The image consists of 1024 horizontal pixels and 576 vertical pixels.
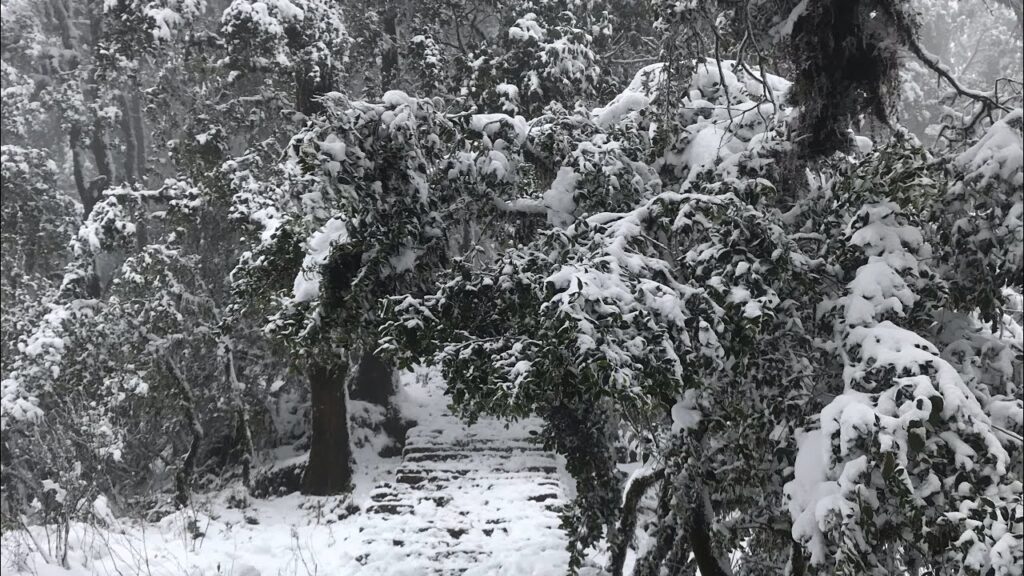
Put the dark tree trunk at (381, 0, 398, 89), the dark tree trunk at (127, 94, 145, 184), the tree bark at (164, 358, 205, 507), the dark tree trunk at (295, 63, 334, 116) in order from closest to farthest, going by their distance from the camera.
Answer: the tree bark at (164, 358, 205, 507) → the dark tree trunk at (295, 63, 334, 116) → the dark tree trunk at (381, 0, 398, 89) → the dark tree trunk at (127, 94, 145, 184)

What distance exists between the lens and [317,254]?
5.08m

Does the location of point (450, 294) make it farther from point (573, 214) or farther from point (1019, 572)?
point (1019, 572)

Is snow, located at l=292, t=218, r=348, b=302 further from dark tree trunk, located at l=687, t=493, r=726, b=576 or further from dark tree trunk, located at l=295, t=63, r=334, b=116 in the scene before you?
dark tree trunk, located at l=295, t=63, r=334, b=116

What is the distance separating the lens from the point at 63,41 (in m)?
19.5

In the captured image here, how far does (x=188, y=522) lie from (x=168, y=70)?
10.2m

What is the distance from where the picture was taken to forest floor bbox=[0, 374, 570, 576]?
6.53 m

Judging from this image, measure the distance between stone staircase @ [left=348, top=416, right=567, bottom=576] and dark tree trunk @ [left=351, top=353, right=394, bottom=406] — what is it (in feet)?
4.05

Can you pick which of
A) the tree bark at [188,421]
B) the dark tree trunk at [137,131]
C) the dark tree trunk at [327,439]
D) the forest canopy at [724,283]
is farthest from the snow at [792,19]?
the dark tree trunk at [137,131]

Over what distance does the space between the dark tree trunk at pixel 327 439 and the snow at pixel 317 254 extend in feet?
16.1

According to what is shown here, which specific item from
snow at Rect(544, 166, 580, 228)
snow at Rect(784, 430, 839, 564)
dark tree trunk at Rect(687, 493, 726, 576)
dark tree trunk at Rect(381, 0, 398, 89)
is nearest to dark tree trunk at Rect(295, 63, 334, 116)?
dark tree trunk at Rect(381, 0, 398, 89)

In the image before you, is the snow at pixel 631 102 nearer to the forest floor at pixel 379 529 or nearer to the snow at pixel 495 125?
the snow at pixel 495 125

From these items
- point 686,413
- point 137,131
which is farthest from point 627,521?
point 137,131

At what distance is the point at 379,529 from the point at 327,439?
2477mm

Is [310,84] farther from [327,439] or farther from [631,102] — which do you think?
[631,102]
